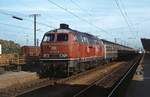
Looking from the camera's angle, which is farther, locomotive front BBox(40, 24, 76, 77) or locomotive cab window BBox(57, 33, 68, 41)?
locomotive cab window BBox(57, 33, 68, 41)

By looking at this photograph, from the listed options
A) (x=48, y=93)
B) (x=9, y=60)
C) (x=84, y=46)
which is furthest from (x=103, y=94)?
(x=9, y=60)

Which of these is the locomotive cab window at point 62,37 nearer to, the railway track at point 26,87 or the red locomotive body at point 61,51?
the red locomotive body at point 61,51

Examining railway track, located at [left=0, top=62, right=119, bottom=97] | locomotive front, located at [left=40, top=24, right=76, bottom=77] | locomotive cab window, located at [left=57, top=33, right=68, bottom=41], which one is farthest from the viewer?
locomotive cab window, located at [left=57, top=33, right=68, bottom=41]

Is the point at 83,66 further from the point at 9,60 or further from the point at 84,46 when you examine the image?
the point at 9,60

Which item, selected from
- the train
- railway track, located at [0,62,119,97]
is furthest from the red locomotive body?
railway track, located at [0,62,119,97]

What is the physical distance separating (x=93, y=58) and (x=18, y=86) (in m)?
15.0

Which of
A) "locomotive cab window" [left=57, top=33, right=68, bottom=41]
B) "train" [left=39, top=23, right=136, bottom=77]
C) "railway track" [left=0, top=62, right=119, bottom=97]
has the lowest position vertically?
"railway track" [left=0, top=62, right=119, bottom=97]

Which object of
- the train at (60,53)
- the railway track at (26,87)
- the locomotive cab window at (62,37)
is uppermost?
the locomotive cab window at (62,37)

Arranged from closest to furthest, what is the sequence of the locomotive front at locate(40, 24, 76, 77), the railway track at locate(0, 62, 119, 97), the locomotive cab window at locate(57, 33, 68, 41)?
the railway track at locate(0, 62, 119, 97)
the locomotive front at locate(40, 24, 76, 77)
the locomotive cab window at locate(57, 33, 68, 41)

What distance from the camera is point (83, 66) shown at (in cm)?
2956

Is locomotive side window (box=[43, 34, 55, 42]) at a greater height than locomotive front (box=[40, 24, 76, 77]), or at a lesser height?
greater

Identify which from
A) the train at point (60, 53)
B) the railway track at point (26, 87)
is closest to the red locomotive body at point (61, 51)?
the train at point (60, 53)

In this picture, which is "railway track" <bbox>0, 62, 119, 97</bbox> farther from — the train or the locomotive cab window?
the locomotive cab window

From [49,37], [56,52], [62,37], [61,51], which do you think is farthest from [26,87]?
[62,37]
